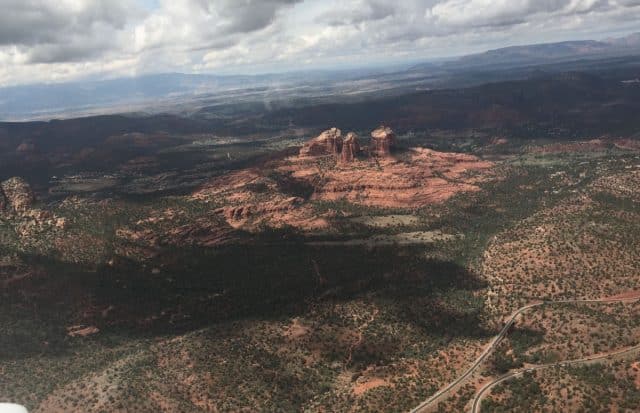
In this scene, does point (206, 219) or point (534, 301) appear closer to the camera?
point (534, 301)

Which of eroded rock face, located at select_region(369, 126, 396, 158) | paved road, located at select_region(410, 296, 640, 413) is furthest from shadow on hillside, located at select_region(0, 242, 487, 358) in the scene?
eroded rock face, located at select_region(369, 126, 396, 158)

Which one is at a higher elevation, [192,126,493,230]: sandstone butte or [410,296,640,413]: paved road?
[192,126,493,230]: sandstone butte

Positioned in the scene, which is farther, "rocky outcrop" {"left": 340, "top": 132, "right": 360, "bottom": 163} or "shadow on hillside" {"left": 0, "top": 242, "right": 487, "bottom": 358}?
"rocky outcrop" {"left": 340, "top": 132, "right": 360, "bottom": 163}

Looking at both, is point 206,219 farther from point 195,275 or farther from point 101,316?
point 101,316

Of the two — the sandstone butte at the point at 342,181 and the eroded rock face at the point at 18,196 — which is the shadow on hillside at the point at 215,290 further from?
the eroded rock face at the point at 18,196

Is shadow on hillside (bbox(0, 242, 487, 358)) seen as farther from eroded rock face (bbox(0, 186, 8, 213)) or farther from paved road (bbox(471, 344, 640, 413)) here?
eroded rock face (bbox(0, 186, 8, 213))

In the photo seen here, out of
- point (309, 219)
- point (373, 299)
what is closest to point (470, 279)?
point (373, 299)
